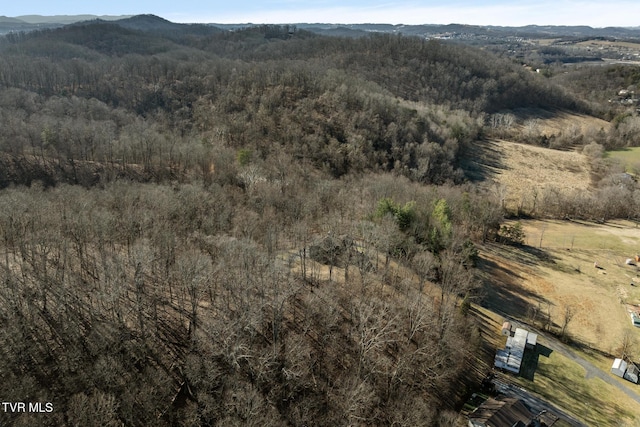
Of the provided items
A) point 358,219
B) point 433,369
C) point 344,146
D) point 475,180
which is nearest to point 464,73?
point 475,180

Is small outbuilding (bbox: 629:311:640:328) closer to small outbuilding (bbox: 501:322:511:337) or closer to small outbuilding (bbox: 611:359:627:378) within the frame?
small outbuilding (bbox: 611:359:627:378)

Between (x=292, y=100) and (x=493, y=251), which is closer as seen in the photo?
(x=493, y=251)

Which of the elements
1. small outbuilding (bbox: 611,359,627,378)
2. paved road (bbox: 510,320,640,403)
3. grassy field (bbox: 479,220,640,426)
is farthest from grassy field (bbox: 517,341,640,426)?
small outbuilding (bbox: 611,359,627,378)

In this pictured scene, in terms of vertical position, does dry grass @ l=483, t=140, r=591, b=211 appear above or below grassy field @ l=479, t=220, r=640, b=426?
above

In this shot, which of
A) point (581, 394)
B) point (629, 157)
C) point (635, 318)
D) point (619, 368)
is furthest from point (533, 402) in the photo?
point (629, 157)

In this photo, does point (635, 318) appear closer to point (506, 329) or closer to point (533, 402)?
point (506, 329)

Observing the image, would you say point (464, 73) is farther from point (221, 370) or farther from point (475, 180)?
point (221, 370)

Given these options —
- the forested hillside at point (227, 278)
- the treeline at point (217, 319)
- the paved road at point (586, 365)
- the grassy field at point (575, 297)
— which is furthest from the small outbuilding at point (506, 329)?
the treeline at point (217, 319)
